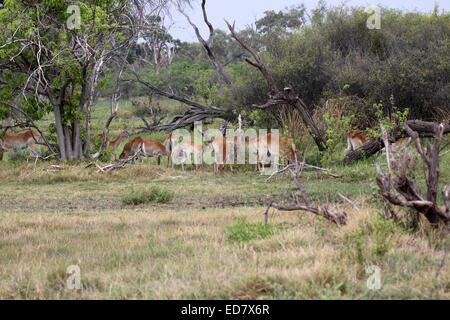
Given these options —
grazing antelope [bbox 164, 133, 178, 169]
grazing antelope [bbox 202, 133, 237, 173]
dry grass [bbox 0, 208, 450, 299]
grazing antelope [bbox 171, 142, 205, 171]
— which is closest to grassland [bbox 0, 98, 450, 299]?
dry grass [bbox 0, 208, 450, 299]

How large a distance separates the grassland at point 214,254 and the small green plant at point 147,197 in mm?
297

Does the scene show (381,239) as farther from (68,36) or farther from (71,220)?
(68,36)

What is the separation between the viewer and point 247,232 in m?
5.42

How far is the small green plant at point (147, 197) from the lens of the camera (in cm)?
887

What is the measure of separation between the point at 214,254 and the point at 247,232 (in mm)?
813

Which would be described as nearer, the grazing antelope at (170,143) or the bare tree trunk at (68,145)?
the bare tree trunk at (68,145)

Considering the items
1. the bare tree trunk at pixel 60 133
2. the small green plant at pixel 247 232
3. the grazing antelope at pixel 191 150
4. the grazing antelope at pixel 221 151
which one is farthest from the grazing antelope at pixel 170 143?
the small green plant at pixel 247 232

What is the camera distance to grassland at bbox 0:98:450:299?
3752 mm

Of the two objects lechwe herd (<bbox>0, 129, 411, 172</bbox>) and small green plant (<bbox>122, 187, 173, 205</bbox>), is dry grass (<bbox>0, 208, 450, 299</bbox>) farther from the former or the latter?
lechwe herd (<bbox>0, 129, 411, 172</bbox>)

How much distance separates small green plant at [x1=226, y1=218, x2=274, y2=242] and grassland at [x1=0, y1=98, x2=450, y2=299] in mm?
13

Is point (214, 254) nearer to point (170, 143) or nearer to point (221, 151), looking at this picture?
point (221, 151)

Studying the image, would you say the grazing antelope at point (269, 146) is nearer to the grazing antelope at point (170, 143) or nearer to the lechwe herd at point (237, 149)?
the lechwe herd at point (237, 149)

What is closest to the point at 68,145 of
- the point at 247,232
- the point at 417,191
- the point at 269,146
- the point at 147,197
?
the point at 269,146
